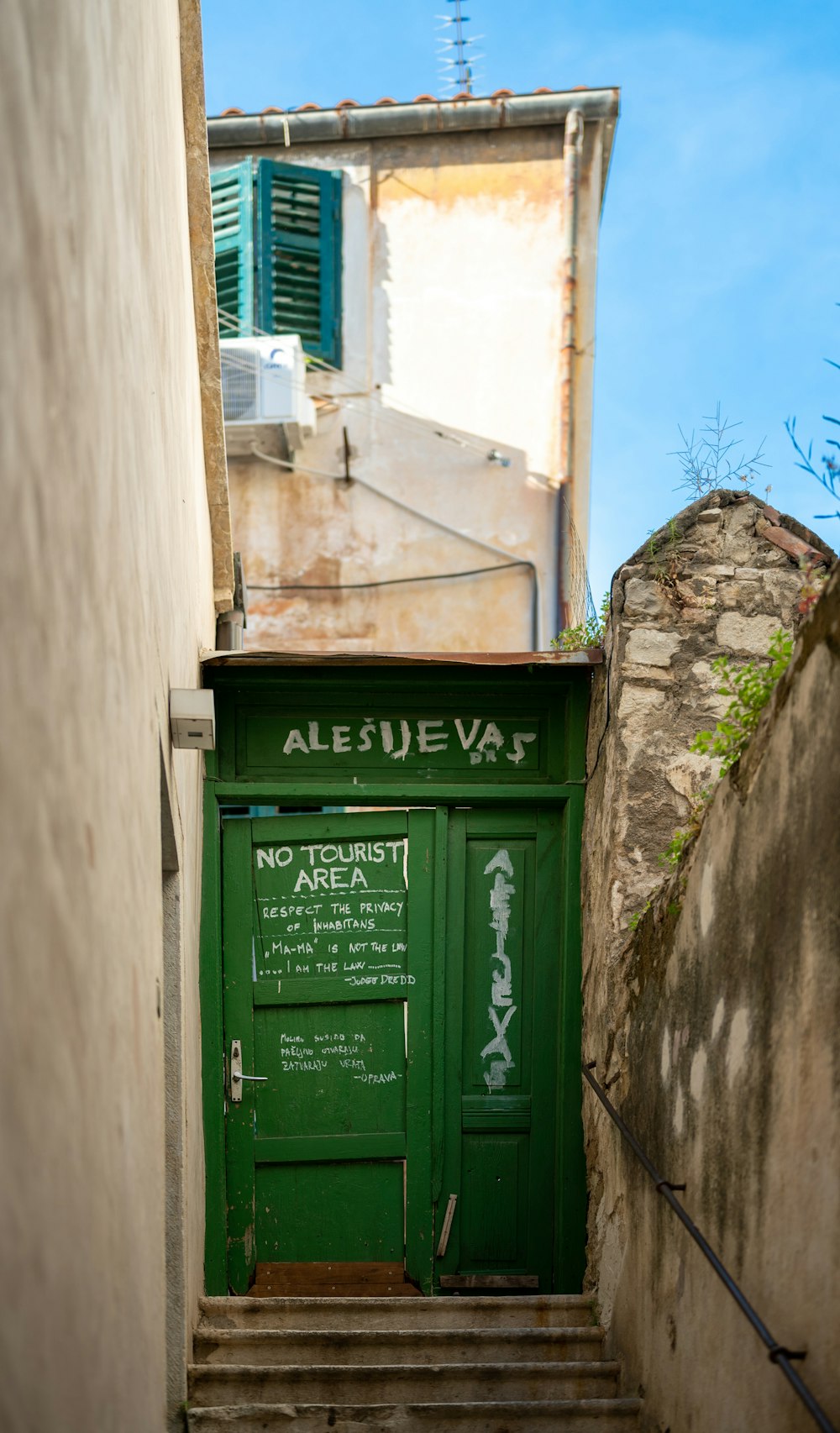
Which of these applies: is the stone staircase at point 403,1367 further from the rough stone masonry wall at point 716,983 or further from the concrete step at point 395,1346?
the rough stone masonry wall at point 716,983

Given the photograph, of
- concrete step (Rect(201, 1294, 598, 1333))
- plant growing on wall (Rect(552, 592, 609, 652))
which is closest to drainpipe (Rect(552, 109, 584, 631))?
plant growing on wall (Rect(552, 592, 609, 652))

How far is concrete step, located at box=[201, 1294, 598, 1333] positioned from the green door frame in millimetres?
717

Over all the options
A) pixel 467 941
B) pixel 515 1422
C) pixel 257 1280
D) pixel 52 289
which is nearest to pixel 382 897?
pixel 467 941

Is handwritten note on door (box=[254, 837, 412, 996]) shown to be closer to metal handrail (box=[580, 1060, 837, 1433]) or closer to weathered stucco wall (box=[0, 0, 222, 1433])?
metal handrail (box=[580, 1060, 837, 1433])

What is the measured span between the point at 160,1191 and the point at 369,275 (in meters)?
8.17

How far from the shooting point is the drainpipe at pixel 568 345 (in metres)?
10.2

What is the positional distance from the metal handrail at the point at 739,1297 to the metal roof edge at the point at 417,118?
8026 millimetres

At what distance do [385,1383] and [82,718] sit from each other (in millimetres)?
3234

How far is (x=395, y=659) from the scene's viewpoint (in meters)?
6.23

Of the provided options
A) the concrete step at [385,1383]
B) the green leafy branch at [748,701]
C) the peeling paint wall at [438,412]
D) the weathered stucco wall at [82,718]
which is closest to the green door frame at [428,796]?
the concrete step at [385,1383]

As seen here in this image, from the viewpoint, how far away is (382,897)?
21.1 ft

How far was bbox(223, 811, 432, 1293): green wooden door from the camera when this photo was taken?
626 centimetres

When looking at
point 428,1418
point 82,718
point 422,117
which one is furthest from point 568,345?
point 82,718

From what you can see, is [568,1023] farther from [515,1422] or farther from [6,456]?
[6,456]
